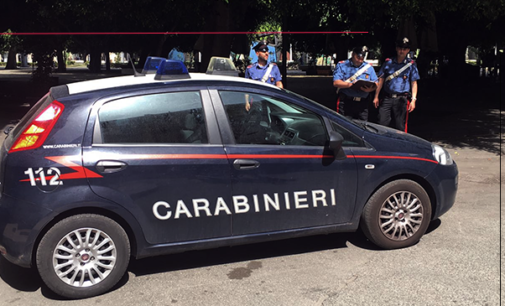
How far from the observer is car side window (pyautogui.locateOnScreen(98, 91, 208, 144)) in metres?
4.12

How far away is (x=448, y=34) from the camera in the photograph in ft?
68.9

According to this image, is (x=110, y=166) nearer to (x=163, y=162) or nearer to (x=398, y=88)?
(x=163, y=162)

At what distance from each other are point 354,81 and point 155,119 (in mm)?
3948

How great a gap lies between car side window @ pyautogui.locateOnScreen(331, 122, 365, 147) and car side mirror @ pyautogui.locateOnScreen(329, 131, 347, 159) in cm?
12

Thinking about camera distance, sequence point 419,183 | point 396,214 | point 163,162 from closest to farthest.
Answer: point 163,162
point 396,214
point 419,183

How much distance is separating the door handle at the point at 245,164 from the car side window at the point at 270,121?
0.17 meters

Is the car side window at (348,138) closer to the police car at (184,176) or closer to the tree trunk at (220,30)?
the police car at (184,176)

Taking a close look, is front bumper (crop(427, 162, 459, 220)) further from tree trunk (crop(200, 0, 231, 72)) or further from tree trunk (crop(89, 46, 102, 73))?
tree trunk (crop(89, 46, 102, 73))

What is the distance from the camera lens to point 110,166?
13.1ft

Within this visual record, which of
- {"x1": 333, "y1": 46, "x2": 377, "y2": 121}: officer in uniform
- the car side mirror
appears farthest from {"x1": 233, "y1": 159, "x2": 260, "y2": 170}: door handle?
{"x1": 333, "y1": 46, "x2": 377, "y2": 121}: officer in uniform

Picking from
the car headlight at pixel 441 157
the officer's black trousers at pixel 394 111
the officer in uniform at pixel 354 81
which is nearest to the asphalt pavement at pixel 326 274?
the car headlight at pixel 441 157

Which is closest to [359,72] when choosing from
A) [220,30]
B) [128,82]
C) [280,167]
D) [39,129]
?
[280,167]

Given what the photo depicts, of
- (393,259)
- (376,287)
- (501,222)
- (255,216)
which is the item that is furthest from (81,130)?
(501,222)

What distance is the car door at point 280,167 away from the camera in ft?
14.3
